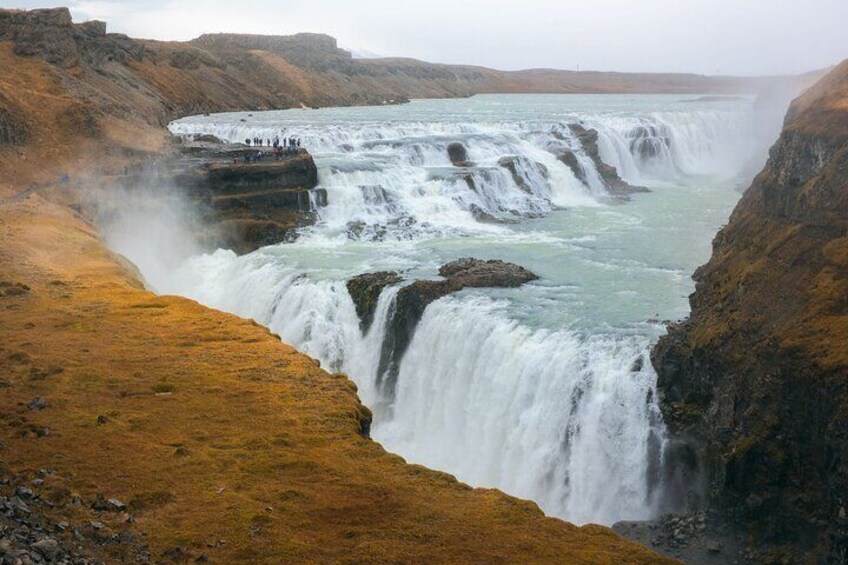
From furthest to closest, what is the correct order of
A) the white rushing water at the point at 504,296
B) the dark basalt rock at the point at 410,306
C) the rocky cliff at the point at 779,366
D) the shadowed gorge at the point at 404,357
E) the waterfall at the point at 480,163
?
the waterfall at the point at 480,163, the dark basalt rock at the point at 410,306, the white rushing water at the point at 504,296, the rocky cliff at the point at 779,366, the shadowed gorge at the point at 404,357

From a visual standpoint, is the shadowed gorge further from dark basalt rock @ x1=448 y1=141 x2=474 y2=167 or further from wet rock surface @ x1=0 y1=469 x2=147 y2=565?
dark basalt rock @ x1=448 y1=141 x2=474 y2=167

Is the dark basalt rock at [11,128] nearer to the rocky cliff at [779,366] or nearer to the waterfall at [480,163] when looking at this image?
the waterfall at [480,163]

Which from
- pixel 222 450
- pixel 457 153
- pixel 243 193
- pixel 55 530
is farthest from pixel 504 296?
pixel 457 153

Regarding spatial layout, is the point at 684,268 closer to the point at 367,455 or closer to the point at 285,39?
the point at 367,455

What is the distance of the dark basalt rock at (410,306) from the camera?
26609 millimetres

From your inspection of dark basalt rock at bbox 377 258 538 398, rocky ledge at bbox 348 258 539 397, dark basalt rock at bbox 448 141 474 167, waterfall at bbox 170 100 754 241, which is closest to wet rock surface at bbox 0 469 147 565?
dark basalt rock at bbox 377 258 538 398

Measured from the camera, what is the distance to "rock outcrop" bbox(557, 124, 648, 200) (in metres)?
52.8

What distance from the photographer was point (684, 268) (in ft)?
102

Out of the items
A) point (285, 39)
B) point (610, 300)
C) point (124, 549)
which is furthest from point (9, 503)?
point (285, 39)

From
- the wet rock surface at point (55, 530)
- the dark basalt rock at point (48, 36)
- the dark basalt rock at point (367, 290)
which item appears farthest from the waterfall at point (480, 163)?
the wet rock surface at point (55, 530)

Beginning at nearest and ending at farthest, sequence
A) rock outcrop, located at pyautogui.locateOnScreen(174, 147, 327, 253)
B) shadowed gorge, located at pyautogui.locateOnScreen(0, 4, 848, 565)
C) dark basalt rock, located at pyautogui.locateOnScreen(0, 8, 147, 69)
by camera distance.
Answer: shadowed gorge, located at pyautogui.locateOnScreen(0, 4, 848, 565) < rock outcrop, located at pyautogui.locateOnScreen(174, 147, 327, 253) < dark basalt rock, located at pyautogui.locateOnScreen(0, 8, 147, 69)

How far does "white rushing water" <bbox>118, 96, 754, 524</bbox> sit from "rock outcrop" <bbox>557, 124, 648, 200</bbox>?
818 mm

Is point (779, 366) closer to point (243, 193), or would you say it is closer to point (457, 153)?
point (243, 193)

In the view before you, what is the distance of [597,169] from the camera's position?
54.9 meters
